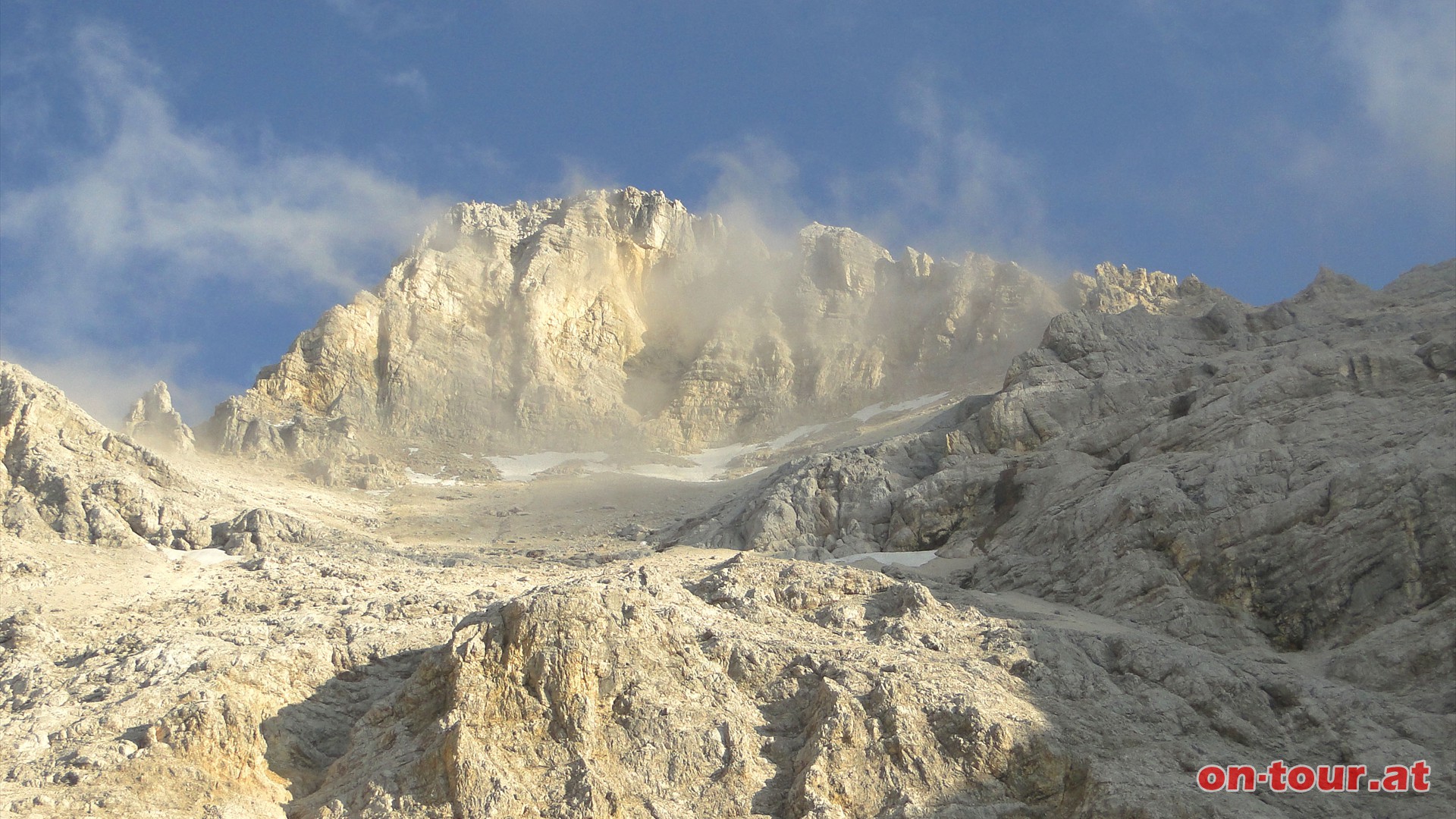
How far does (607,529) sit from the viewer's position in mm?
58250

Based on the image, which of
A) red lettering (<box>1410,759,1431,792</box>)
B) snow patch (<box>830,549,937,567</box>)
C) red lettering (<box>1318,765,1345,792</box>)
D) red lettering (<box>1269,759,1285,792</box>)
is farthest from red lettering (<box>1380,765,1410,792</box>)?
snow patch (<box>830,549,937,567</box>)

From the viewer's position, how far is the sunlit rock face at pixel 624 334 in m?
83.7

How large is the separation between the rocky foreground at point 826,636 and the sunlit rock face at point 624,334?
36.9 metres

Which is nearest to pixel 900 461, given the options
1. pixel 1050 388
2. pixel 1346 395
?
pixel 1050 388

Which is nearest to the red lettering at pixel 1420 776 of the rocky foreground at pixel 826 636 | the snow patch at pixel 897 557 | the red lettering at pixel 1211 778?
the rocky foreground at pixel 826 636

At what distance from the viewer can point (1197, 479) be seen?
1353 inches

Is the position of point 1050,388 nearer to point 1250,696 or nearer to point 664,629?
point 1250,696

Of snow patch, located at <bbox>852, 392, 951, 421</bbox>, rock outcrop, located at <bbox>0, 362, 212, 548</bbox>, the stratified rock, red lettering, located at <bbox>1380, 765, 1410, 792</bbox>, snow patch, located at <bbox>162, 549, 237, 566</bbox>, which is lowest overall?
red lettering, located at <bbox>1380, 765, 1410, 792</bbox>

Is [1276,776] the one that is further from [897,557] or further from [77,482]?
[77,482]

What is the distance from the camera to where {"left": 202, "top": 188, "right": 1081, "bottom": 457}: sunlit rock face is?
3295 inches

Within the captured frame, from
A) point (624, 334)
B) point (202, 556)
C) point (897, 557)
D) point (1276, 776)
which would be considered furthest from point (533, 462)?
point (1276, 776)

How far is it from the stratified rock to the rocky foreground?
24274mm

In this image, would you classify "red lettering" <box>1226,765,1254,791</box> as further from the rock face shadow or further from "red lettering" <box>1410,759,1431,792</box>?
the rock face shadow

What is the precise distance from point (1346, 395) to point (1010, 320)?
2293 inches
